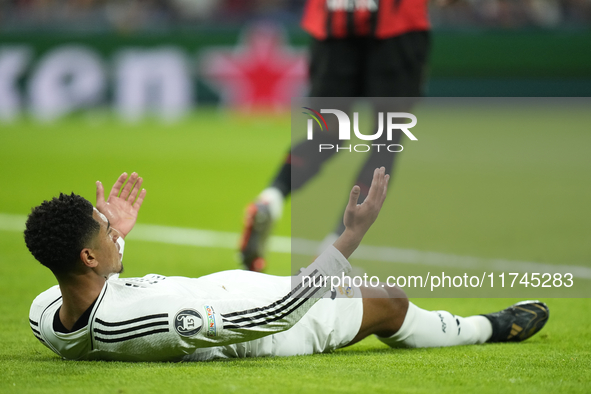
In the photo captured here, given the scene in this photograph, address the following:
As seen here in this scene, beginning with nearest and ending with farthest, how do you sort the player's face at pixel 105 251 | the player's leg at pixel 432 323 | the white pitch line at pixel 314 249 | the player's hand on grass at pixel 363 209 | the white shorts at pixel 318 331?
the player's hand on grass at pixel 363 209
the player's face at pixel 105 251
the white shorts at pixel 318 331
the player's leg at pixel 432 323
the white pitch line at pixel 314 249

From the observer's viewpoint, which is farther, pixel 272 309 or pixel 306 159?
pixel 306 159

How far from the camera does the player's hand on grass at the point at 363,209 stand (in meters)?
2.52

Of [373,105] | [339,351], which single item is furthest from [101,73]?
[339,351]

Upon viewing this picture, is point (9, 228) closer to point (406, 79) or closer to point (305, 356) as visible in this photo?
point (406, 79)


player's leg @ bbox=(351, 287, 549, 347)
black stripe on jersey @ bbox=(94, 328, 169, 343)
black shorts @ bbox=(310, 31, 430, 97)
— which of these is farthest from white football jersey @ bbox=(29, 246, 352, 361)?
black shorts @ bbox=(310, 31, 430, 97)

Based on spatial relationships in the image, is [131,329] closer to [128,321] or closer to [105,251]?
[128,321]

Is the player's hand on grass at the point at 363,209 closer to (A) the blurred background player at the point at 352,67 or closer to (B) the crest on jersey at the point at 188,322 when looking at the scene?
(B) the crest on jersey at the point at 188,322

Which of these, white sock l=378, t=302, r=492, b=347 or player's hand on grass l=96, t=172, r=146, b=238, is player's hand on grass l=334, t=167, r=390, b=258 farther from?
player's hand on grass l=96, t=172, r=146, b=238

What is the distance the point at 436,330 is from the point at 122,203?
4.33ft

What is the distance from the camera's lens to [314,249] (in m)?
5.63

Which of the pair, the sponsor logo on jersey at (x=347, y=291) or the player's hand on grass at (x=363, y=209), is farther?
the sponsor logo on jersey at (x=347, y=291)

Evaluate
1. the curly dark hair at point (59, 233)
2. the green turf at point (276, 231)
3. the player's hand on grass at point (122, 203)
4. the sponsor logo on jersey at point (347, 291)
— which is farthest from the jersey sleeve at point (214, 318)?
the player's hand on grass at point (122, 203)

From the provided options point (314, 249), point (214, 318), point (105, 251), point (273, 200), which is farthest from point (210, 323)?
point (314, 249)

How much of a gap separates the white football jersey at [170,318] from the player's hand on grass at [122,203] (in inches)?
17.9
